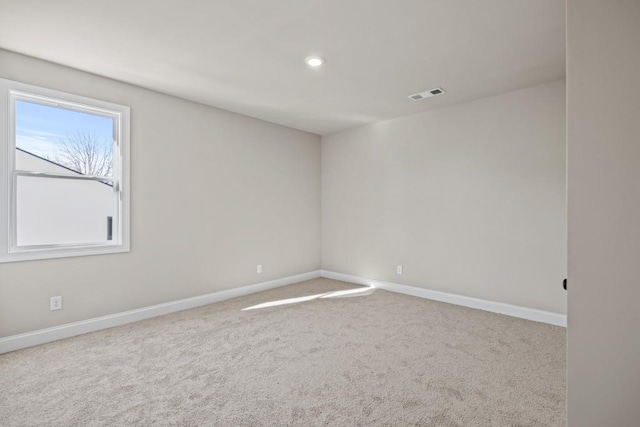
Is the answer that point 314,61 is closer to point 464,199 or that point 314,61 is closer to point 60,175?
point 464,199

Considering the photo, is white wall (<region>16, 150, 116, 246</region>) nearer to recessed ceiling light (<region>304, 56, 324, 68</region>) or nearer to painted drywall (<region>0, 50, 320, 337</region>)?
painted drywall (<region>0, 50, 320, 337</region>)

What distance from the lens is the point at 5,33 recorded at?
2.39 m

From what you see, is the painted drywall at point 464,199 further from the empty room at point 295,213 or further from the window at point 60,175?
the window at point 60,175

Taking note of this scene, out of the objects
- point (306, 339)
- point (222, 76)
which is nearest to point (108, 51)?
point (222, 76)

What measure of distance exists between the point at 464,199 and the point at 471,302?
130 centimetres

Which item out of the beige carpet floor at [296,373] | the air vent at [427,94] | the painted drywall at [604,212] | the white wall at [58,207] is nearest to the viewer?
the painted drywall at [604,212]

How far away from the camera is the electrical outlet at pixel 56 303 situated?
2885mm

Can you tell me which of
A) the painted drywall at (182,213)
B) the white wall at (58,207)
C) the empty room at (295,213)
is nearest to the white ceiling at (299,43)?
the empty room at (295,213)

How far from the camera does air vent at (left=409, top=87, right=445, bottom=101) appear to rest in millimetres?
3522

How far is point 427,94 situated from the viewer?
143 inches

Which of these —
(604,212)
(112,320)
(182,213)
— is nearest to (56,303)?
(112,320)

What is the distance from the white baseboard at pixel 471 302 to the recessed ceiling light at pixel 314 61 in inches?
126

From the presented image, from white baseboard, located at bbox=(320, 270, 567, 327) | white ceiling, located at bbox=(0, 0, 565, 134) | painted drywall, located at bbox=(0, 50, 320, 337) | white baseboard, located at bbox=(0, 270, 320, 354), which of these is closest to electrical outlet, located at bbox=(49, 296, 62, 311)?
painted drywall, located at bbox=(0, 50, 320, 337)

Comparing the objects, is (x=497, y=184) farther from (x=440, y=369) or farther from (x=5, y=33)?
(x=5, y=33)
